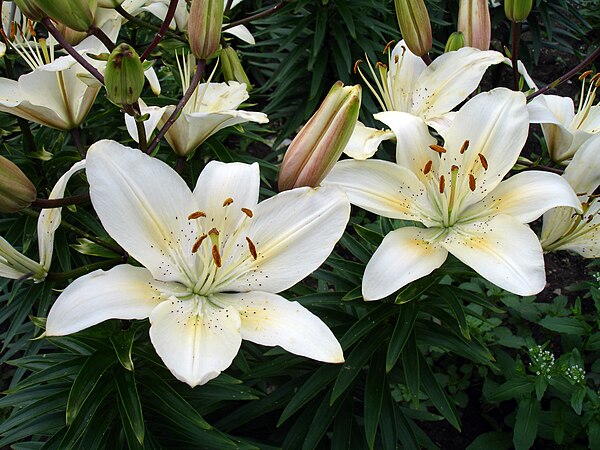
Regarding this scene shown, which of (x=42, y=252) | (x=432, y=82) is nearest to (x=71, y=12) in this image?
(x=42, y=252)

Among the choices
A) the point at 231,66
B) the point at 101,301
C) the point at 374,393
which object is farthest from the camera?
the point at 231,66

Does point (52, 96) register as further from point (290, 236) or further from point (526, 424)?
point (526, 424)

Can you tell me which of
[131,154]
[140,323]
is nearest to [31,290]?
[140,323]

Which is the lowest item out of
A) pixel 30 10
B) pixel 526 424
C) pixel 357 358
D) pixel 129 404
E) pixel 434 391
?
pixel 526 424

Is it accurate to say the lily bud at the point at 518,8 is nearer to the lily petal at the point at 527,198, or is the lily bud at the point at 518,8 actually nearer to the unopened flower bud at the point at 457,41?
the unopened flower bud at the point at 457,41

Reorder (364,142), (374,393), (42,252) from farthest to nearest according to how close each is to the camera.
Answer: (374,393) < (364,142) < (42,252)

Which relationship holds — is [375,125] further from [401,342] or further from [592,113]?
[401,342]

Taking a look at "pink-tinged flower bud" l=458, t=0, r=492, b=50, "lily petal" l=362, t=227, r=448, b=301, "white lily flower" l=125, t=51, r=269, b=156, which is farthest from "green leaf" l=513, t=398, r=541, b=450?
"white lily flower" l=125, t=51, r=269, b=156
